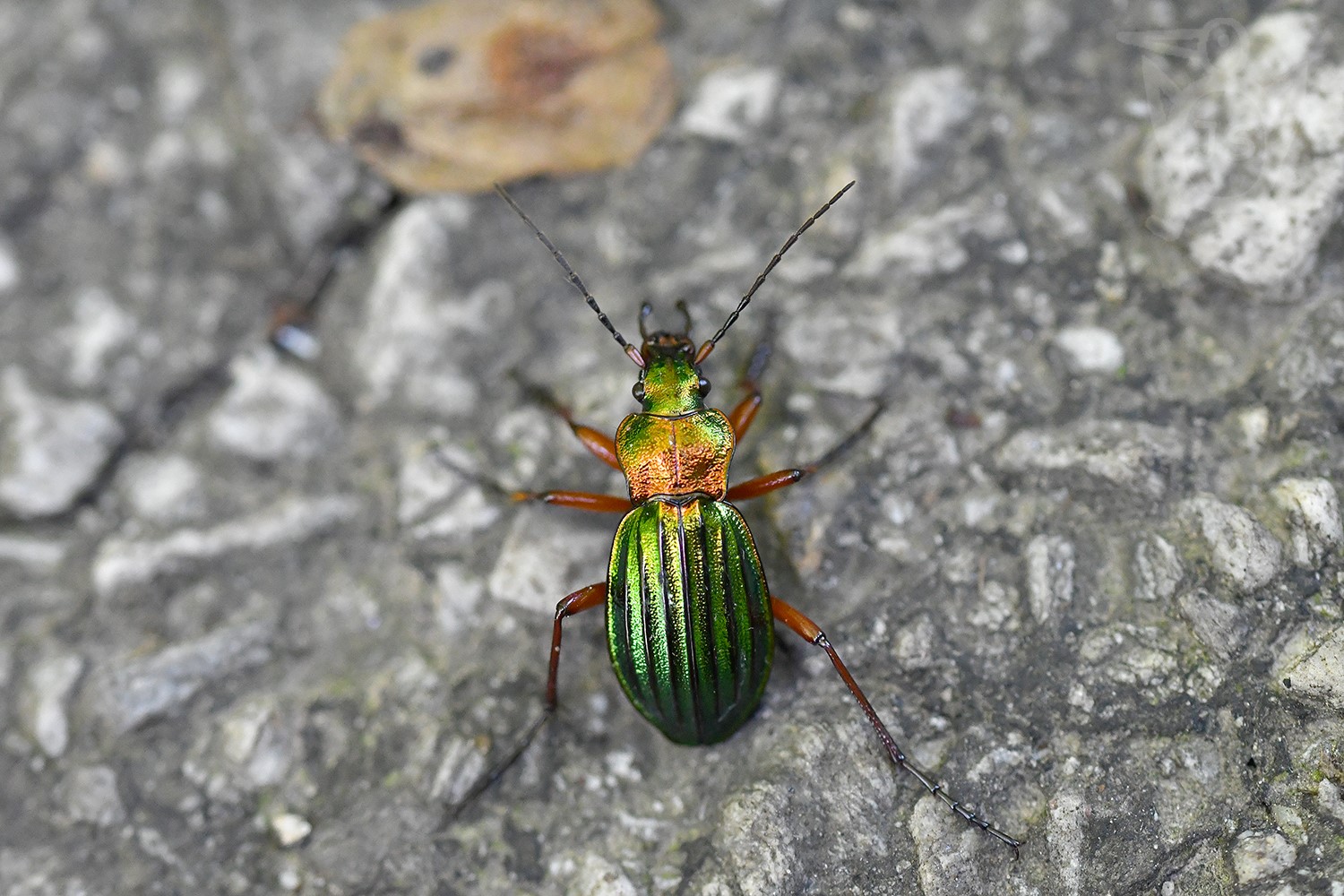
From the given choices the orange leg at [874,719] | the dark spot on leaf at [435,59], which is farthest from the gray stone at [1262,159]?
the dark spot on leaf at [435,59]

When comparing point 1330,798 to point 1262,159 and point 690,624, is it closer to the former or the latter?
point 690,624

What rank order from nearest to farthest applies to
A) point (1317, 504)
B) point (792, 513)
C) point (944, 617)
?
1. point (1317, 504)
2. point (944, 617)
3. point (792, 513)

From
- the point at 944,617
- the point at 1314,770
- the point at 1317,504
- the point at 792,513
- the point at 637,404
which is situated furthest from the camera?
the point at 637,404

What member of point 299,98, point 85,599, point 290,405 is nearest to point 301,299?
point 290,405

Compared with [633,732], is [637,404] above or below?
above

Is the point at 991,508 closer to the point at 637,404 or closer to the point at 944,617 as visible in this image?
the point at 944,617

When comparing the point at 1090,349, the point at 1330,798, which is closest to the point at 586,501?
the point at 1090,349

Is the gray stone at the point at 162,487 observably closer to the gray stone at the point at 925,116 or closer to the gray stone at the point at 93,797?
the gray stone at the point at 93,797
